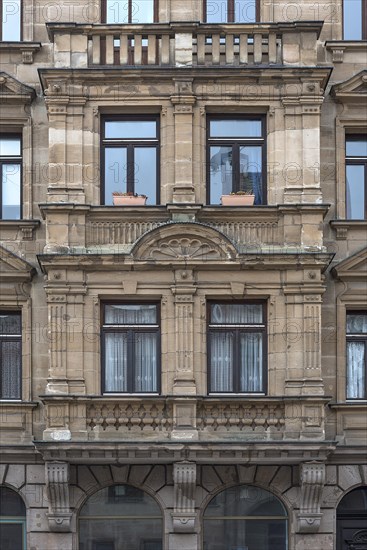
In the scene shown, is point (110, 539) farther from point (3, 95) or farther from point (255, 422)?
point (3, 95)

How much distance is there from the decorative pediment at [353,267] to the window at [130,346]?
3.78m

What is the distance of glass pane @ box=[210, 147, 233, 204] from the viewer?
93.1 feet

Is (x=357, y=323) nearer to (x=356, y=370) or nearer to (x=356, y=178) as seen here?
(x=356, y=370)

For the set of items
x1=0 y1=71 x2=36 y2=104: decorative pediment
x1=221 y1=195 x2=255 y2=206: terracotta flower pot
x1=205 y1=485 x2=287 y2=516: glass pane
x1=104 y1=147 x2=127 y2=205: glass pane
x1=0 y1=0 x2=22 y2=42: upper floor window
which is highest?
x1=0 y1=0 x2=22 y2=42: upper floor window

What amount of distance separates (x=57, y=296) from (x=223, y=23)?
651 centimetres

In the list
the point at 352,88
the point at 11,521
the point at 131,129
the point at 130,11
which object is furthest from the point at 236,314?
the point at 130,11

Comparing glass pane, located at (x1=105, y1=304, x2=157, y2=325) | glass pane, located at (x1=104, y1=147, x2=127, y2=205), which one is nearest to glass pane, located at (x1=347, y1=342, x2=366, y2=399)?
glass pane, located at (x1=105, y1=304, x2=157, y2=325)

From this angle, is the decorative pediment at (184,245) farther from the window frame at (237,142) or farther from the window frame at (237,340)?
the window frame at (237,142)

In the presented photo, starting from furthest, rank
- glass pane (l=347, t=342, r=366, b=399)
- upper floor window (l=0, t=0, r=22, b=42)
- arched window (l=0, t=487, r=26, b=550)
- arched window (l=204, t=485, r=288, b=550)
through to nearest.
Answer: upper floor window (l=0, t=0, r=22, b=42)
glass pane (l=347, t=342, r=366, b=399)
arched window (l=0, t=487, r=26, b=550)
arched window (l=204, t=485, r=288, b=550)

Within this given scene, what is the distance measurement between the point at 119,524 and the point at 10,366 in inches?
153

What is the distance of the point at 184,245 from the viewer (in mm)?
27500

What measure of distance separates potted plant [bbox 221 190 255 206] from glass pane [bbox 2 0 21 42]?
5651mm

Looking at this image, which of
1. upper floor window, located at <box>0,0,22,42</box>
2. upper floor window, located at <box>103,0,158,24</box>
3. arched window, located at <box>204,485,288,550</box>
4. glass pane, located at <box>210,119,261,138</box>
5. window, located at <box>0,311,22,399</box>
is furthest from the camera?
upper floor window, located at <box>0,0,22,42</box>

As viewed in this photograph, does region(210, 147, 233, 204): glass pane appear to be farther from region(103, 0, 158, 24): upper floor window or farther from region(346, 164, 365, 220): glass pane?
region(103, 0, 158, 24): upper floor window
